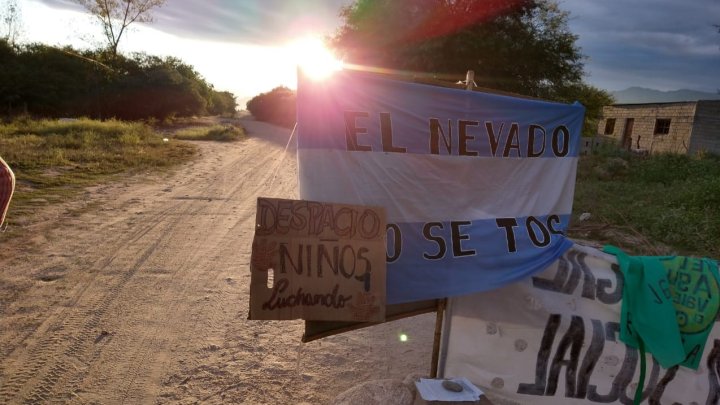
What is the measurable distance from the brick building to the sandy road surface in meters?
24.4

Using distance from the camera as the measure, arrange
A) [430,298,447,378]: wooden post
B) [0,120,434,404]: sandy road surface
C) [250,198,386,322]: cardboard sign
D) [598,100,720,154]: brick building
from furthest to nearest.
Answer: [598,100,720,154]: brick building < [0,120,434,404]: sandy road surface < [430,298,447,378]: wooden post < [250,198,386,322]: cardboard sign

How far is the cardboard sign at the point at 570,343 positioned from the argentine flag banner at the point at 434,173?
0.24 m

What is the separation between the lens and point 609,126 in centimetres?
3391

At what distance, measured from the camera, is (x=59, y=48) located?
2869 centimetres

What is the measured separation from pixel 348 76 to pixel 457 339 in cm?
189

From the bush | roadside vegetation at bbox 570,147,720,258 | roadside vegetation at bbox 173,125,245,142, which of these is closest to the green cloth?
roadside vegetation at bbox 570,147,720,258

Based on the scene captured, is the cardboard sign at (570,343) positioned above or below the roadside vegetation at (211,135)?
below

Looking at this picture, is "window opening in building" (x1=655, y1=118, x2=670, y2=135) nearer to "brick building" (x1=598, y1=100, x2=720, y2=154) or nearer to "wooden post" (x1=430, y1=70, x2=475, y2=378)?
"brick building" (x1=598, y1=100, x2=720, y2=154)

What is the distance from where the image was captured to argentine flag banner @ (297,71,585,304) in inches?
103

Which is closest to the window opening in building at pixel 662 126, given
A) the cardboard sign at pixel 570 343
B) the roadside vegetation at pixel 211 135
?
the roadside vegetation at pixel 211 135

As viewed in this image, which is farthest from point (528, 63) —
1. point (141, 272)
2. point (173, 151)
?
point (141, 272)

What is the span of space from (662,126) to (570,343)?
Answer: 31.7 metres

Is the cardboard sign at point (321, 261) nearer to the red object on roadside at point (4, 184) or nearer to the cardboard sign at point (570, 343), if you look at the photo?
the cardboard sign at point (570, 343)

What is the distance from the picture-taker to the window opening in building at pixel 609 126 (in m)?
33.3
